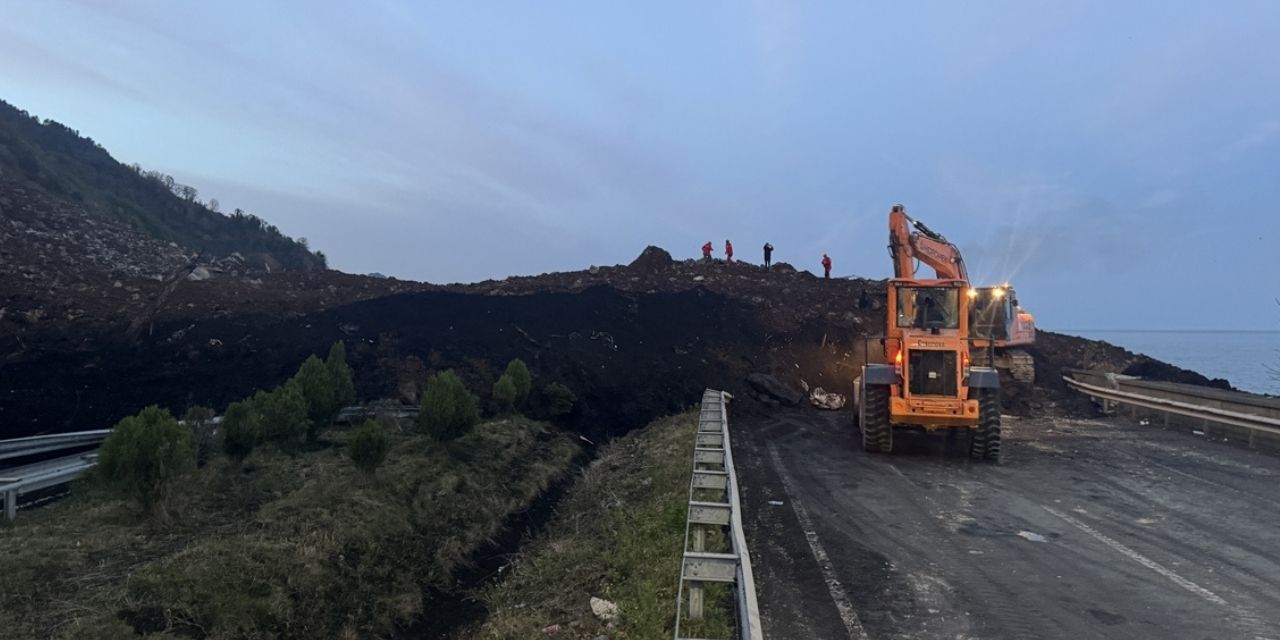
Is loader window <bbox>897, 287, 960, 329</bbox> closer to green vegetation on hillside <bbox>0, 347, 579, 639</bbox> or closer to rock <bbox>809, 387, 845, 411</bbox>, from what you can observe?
rock <bbox>809, 387, 845, 411</bbox>

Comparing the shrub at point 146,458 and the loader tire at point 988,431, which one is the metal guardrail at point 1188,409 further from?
the shrub at point 146,458

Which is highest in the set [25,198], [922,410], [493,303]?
[25,198]

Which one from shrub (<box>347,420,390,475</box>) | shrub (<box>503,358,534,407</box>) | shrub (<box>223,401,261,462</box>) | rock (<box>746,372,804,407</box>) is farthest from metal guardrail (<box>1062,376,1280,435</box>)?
shrub (<box>223,401,261,462</box>)

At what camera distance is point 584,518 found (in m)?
10.2

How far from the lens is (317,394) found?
40.3 feet

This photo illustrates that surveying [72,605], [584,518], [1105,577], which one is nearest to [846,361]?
[584,518]

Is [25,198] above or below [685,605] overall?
above

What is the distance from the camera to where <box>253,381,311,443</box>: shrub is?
33.6 ft

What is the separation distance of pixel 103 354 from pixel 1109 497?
20507 mm

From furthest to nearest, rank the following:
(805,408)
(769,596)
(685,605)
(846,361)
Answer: (846,361) < (805,408) < (769,596) < (685,605)

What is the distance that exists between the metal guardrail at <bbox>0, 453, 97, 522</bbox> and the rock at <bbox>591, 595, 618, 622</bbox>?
264 inches

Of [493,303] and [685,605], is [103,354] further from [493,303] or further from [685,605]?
[685,605]

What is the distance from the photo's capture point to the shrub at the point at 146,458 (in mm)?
7668

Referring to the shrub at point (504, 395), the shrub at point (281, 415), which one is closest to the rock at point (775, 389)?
the shrub at point (504, 395)
